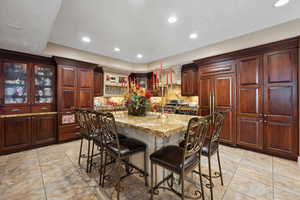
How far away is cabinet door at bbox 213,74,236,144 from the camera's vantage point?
324cm

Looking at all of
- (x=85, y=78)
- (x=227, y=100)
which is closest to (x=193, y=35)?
(x=227, y=100)

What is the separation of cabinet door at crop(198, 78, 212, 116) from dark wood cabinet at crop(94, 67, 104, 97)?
3448 millimetres

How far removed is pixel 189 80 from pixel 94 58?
332 cm

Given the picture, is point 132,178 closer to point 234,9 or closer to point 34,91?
point 234,9

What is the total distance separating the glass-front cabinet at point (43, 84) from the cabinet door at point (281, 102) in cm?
548

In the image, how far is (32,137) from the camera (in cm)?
332

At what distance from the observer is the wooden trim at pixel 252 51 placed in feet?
8.21

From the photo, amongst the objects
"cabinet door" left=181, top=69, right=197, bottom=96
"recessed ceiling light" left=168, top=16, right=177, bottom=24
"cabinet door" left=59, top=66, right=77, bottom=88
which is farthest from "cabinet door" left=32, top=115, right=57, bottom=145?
"cabinet door" left=181, top=69, right=197, bottom=96

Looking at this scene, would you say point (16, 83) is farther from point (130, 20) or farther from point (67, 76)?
point (130, 20)

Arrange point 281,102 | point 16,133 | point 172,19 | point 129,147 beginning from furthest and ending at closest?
point 16,133, point 281,102, point 172,19, point 129,147

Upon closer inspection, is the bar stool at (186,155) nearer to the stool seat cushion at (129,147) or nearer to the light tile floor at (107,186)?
the stool seat cushion at (129,147)

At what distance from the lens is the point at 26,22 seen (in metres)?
2.04

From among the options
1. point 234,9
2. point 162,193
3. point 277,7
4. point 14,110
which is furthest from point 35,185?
point 277,7

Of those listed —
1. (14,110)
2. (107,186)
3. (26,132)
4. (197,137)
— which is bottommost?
(107,186)
